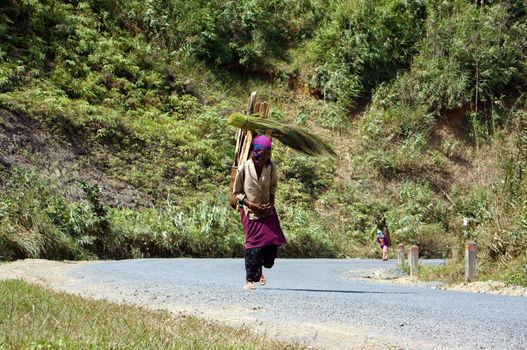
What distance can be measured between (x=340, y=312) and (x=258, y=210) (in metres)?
2.65

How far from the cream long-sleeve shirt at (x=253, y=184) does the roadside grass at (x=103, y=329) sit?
3.06 metres

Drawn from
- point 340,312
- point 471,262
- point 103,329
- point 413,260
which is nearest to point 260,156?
point 340,312

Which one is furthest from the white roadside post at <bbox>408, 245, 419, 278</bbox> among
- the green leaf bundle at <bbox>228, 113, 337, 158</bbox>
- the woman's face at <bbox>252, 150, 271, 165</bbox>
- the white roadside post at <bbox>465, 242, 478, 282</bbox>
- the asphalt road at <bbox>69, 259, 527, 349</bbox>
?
the woman's face at <bbox>252, 150, 271, 165</bbox>

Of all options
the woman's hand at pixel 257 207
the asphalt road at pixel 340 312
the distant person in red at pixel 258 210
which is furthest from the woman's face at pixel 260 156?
the asphalt road at pixel 340 312

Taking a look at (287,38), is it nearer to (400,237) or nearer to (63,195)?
(400,237)

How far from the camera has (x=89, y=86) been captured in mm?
24625

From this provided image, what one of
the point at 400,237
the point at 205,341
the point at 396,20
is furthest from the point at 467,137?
the point at 205,341

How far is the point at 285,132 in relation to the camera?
10.5 m

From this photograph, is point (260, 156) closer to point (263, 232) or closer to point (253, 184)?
point (253, 184)

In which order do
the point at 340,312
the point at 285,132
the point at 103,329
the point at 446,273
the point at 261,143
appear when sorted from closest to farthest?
the point at 103,329 < the point at 340,312 < the point at 261,143 < the point at 285,132 < the point at 446,273

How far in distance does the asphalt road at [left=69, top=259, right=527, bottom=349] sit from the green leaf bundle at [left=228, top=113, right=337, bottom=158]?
2133 millimetres

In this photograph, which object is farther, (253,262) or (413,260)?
(413,260)

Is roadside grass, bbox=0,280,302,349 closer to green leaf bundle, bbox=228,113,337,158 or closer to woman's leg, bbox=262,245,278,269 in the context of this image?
woman's leg, bbox=262,245,278,269

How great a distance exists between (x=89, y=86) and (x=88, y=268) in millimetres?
13051
